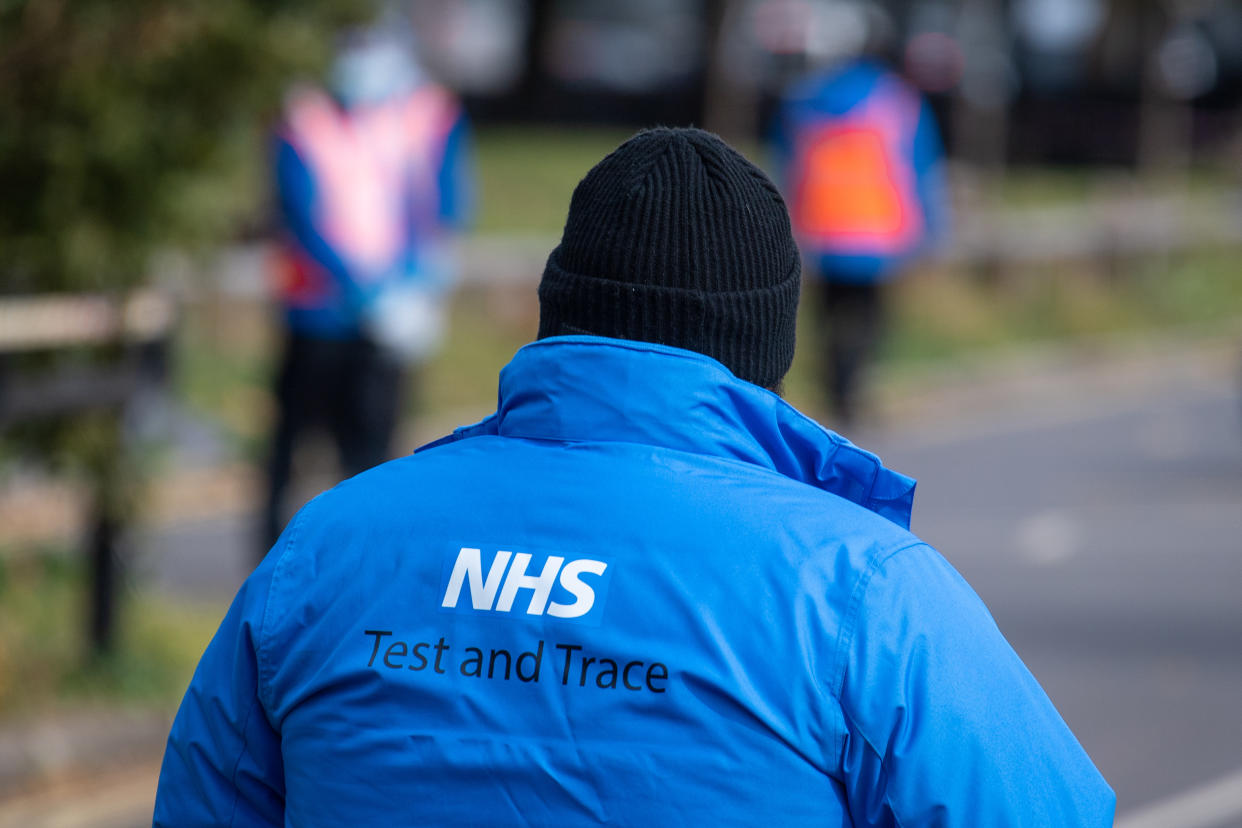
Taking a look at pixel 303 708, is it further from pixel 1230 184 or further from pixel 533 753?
pixel 1230 184

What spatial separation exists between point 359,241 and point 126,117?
168cm

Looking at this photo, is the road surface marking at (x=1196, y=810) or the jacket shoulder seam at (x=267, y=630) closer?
the jacket shoulder seam at (x=267, y=630)

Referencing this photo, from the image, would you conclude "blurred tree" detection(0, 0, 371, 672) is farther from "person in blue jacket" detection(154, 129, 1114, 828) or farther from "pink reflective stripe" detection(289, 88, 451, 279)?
"person in blue jacket" detection(154, 129, 1114, 828)

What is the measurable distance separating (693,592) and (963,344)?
608 inches

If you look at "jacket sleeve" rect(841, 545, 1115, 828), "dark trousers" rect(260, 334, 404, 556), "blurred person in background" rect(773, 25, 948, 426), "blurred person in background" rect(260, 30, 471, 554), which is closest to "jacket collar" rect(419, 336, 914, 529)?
"jacket sleeve" rect(841, 545, 1115, 828)

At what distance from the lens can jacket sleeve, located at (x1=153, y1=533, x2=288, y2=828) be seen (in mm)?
2109

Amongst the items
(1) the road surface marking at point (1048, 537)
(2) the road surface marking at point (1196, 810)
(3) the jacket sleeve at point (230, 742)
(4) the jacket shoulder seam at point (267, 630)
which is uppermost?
(4) the jacket shoulder seam at point (267, 630)

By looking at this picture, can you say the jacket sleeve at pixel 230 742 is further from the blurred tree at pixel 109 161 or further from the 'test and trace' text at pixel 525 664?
the blurred tree at pixel 109 161

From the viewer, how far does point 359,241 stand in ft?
24.6

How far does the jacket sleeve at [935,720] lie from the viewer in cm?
185

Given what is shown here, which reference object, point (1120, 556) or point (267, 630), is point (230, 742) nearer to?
point (267, 630)

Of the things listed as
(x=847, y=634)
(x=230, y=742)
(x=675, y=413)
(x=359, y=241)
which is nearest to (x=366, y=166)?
(x=359, y=241)

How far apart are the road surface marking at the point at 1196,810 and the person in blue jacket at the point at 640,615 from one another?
12.2 ft

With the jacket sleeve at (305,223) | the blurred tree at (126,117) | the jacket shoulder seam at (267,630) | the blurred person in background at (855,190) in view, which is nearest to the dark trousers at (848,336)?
the blurred person in background at (855,190)
